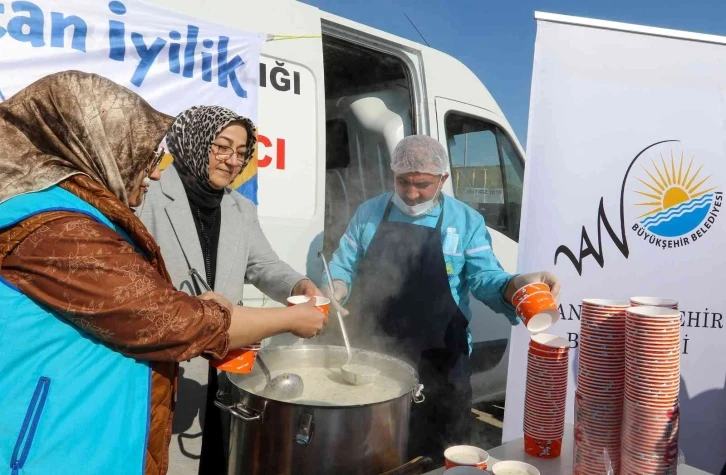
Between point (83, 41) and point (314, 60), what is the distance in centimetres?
116

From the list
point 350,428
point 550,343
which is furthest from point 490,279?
point 350,428

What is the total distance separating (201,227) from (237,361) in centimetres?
85

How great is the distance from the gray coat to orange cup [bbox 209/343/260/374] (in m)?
0.65

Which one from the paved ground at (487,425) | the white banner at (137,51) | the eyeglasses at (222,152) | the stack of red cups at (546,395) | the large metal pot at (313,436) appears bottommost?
the paved ground at (487,425)

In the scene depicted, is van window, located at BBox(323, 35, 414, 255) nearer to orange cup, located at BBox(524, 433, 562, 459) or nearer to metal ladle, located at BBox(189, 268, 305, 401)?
metal ladle, located at BBox(189, 268, 305, 401)

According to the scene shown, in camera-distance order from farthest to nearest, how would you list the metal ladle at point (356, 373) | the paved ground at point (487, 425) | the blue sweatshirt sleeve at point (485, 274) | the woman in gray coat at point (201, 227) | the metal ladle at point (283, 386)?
the paved ground at point (487, 425) → the blue sweatshirt sleeve at point (485, 274) → the metal ladle at point (356, 373) → the woman in gray coat at point (201, 227) → the metal ladle at point (283, 386)

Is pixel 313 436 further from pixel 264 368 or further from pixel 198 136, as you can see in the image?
pixel 198 136

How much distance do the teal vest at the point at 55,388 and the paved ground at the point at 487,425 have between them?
2502 millimetres

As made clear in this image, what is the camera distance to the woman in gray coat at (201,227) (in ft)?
6.29

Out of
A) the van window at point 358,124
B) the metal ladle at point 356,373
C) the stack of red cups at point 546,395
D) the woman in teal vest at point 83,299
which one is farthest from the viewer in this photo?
the van window at point 358,124

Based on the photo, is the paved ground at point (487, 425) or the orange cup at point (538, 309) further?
the paved ground at point (487, 425)

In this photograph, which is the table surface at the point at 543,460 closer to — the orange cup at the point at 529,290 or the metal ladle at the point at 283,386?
the orange cup at the point at 529,290

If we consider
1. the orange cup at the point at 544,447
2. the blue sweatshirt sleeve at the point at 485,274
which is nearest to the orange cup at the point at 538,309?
the orange cup at the point at 544,447

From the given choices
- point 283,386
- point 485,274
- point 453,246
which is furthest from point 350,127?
point 283,386
